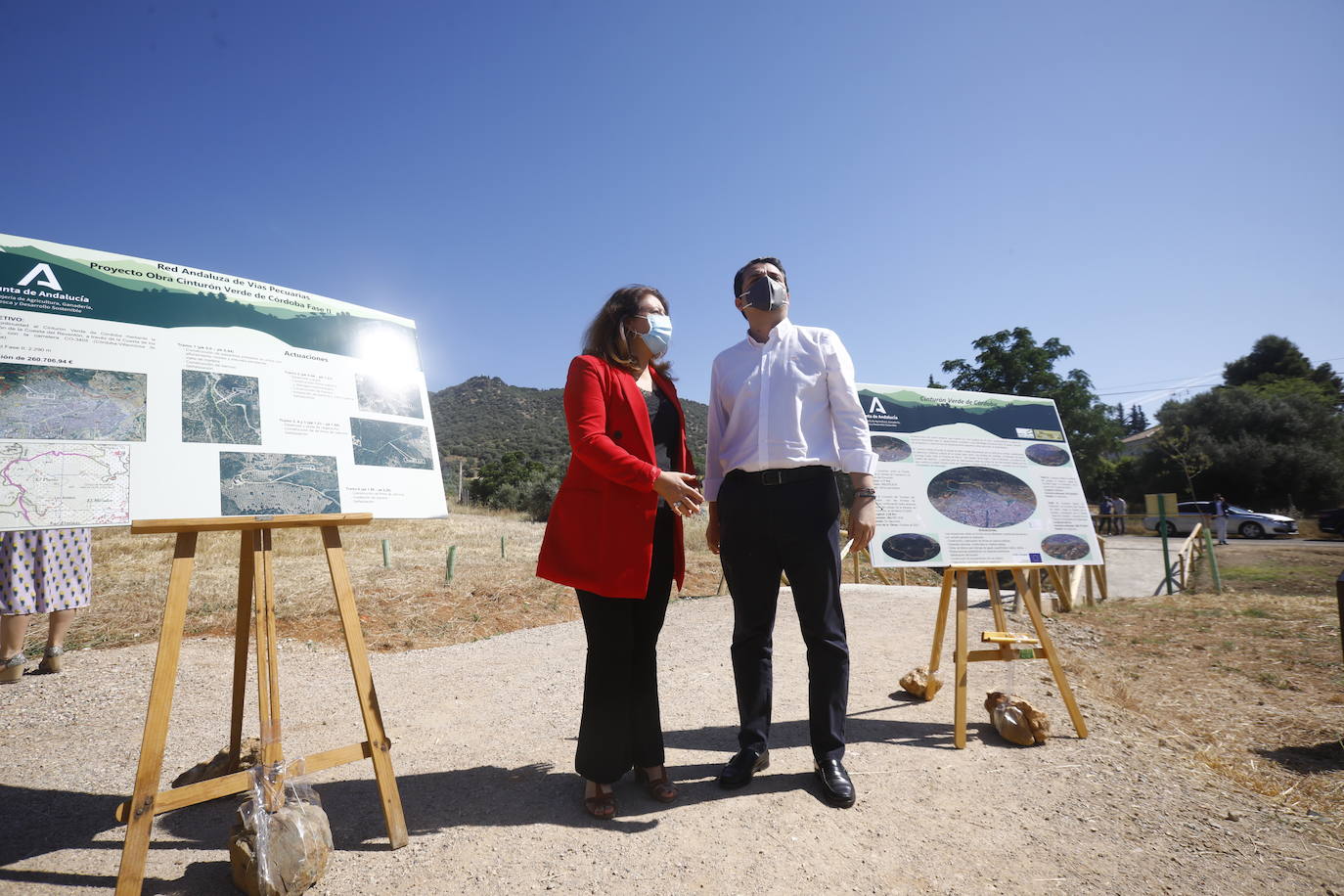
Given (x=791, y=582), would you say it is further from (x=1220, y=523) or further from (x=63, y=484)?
(x=1220, y=523)

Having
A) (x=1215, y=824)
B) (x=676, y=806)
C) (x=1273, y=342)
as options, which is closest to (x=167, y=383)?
(x=676, y=806)

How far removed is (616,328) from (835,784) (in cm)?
202

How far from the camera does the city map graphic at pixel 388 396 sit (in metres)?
2.62

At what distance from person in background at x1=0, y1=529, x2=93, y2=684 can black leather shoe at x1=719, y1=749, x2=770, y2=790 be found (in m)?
4.07

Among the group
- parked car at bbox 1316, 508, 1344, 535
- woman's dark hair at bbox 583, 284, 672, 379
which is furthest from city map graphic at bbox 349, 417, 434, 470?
parked car at bbox 1316, 508, 1344, 535

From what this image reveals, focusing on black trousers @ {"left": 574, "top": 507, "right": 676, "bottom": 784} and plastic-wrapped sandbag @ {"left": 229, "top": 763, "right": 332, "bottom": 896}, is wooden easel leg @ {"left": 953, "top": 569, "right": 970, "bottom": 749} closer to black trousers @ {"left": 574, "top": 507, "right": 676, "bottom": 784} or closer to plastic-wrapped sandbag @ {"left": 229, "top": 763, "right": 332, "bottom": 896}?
black trousers @ {"left": 574, "top": 507, "right": 676, "bottom": 784}

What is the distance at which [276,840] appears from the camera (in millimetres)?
1888

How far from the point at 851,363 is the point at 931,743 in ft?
6.52

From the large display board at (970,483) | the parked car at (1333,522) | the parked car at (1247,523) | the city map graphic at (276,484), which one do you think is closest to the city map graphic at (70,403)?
the city map graphic at (276,484)

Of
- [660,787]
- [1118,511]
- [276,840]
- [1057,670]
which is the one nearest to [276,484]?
[276,840]

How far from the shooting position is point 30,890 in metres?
1.95

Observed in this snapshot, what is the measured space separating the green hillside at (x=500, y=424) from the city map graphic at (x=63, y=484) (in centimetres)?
3084

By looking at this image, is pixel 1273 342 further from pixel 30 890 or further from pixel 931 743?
pixel 30 890

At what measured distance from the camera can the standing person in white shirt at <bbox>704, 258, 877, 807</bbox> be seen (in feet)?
8.41
